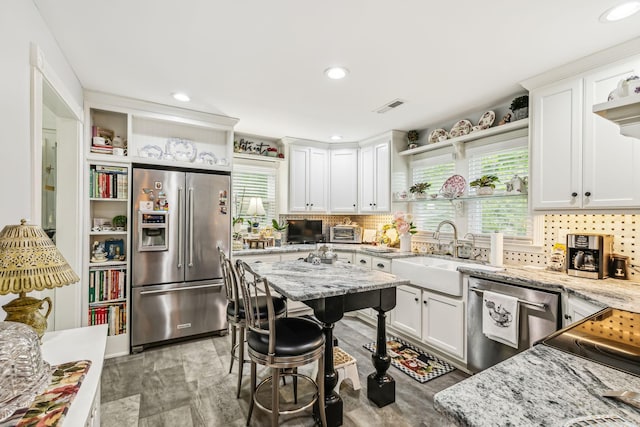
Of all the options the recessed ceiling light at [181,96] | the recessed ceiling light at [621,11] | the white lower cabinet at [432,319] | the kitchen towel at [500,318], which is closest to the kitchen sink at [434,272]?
the white lower cabinet at [432,319]

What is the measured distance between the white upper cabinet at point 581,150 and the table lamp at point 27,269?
3.10m

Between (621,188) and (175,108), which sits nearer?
(621,188)

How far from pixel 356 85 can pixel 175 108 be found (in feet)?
6.49

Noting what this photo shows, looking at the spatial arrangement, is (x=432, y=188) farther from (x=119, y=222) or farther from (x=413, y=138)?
(x=119, y=222)

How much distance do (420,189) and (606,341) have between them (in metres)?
2.83

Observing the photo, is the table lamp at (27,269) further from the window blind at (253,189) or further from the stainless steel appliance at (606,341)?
the window blind at (253,189)

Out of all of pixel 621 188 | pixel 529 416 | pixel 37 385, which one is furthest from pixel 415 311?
pixel 37 385

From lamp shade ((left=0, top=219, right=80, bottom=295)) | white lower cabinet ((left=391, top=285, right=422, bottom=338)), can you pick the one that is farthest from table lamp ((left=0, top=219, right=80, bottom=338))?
white lower cabinet ((left=391, top=285, right=422, bottom=338))

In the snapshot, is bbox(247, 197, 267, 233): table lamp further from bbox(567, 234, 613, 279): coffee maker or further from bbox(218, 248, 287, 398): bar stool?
bbox(567, 234, 613, 279): coffee maker

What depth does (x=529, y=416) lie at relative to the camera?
25.6 inches

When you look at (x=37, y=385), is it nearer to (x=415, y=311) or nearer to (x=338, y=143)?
(x=415, y=311)

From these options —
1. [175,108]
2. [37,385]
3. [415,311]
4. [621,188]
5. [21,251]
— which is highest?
[175,108]

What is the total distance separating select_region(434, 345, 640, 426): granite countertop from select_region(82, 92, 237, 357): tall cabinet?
3.24 m

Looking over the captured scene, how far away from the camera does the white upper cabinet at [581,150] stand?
2.02 metres
